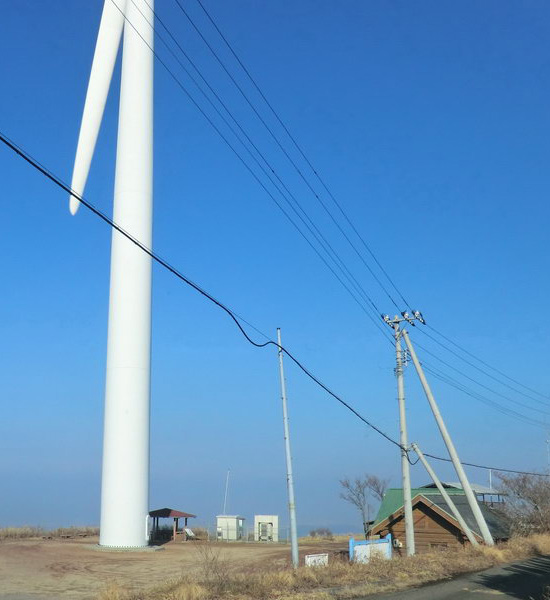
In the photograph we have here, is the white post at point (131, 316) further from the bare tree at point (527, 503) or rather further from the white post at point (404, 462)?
the bare tree at point (527, 503)

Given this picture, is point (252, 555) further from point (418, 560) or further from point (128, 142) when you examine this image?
point (128, 142)

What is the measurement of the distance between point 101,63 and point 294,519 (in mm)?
20737

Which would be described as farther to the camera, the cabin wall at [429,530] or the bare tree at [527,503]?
the bare tree at [527,503]

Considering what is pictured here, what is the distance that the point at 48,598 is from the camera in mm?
19000

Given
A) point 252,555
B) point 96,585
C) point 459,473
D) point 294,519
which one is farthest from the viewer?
point 459,473

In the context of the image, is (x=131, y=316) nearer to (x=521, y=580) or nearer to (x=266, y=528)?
(x=521, y=580)

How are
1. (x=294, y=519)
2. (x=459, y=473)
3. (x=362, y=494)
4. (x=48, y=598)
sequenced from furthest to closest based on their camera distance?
1. (x=362, y=494)
2. (x=459, y=473)
3. (x=294, y=519)
4. (x=48, y=598)

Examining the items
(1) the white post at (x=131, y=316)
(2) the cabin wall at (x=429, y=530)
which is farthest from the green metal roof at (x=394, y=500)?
(1) the white post at (x=131, y=316)

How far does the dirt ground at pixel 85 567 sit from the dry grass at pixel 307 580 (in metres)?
1.72

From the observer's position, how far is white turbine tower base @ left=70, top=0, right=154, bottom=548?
1356 inches

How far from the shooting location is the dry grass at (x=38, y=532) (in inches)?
1839

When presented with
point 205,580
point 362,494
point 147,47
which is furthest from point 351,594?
point 362,494

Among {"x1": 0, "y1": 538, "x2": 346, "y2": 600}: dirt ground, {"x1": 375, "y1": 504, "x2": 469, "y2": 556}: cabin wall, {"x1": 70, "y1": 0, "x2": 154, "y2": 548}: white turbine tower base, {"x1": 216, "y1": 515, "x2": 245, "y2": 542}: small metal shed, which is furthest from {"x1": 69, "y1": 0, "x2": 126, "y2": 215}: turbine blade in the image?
{"x1": 216, "y1": 515, "x2": 245, "y2": 542}: small metal shed

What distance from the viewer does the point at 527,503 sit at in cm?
5397
